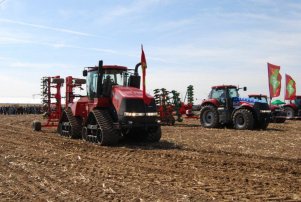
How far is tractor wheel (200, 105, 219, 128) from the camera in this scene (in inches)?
794

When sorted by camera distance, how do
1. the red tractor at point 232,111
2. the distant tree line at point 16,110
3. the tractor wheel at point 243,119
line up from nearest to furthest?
the tractor wheel at point 243,119
the red tractor at point 232,111
the distant tree line at point 16,110

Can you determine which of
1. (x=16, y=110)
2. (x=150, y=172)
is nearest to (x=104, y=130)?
(x=150, y=172)

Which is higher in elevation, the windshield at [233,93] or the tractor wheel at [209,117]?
the windshield at [233,93]

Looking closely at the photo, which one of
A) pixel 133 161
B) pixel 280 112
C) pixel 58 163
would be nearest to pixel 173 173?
pixel 133 161

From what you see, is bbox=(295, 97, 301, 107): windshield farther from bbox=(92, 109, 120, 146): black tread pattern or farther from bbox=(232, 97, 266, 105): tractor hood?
bbox=(92, 109, 120, 146): black tread pattern

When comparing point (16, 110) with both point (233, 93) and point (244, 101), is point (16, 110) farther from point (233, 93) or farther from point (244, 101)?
point (244, 101)

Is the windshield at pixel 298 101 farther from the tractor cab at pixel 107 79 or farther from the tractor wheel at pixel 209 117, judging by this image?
the tractor cab at pixel 107 79

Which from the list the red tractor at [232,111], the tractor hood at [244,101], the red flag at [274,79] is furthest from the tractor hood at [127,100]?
the red flag at [274,79]

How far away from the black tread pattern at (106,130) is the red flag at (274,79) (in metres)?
15.0

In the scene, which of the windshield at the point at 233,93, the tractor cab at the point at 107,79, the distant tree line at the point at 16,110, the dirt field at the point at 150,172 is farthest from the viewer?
the distant tree line at the point at 16,110

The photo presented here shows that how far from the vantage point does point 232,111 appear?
Result: 1969 cm

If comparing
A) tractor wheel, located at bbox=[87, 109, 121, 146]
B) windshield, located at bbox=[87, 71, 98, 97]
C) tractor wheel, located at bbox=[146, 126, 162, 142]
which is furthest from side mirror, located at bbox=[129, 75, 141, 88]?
tractor wheel, located at bbox=[146, 126, 162, 142]

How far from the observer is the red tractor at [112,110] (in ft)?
39.4

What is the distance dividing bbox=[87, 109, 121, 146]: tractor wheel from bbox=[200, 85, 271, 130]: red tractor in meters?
8.47
